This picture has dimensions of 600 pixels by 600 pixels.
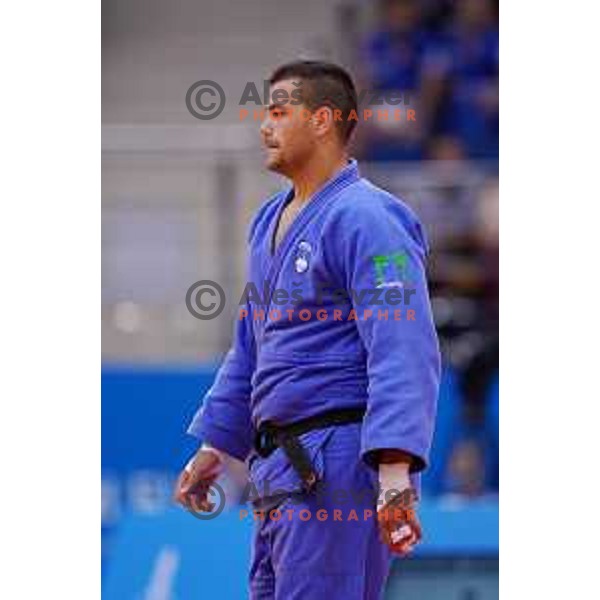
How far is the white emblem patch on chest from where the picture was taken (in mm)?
4930

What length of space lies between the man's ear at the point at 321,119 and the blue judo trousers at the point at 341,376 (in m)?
0.14

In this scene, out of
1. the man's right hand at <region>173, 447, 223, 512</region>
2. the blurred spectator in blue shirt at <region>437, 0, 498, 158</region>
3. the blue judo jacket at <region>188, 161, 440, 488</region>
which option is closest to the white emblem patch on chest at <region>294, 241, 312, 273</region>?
the blue judo jacket at <region>188, 161, 440, 488</region>

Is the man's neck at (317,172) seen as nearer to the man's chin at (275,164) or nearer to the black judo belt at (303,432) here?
the man's chin at (275,164)

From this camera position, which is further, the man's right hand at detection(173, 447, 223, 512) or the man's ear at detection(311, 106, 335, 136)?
the man's right hand at detection(173, 447, 223, 512)

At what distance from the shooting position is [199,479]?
5.32 m

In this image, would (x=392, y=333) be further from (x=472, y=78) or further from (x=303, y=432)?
(x=472, y=78)

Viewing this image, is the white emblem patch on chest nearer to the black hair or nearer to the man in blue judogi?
the man in blue judogi

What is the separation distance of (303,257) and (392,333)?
13.9 inches

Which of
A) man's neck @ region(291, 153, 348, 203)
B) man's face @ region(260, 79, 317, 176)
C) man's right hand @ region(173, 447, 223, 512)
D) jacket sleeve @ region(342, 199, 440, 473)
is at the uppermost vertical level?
man's face @ region(260, 79, 317, 176)

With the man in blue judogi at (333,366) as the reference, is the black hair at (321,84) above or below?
above

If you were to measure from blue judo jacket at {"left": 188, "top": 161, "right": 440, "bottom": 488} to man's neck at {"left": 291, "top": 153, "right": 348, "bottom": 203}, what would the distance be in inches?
1.2

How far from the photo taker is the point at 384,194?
495 centimetres

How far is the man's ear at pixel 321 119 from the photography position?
197 inches

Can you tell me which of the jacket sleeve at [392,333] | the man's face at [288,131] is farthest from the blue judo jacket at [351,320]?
the man's face at [288,131]
